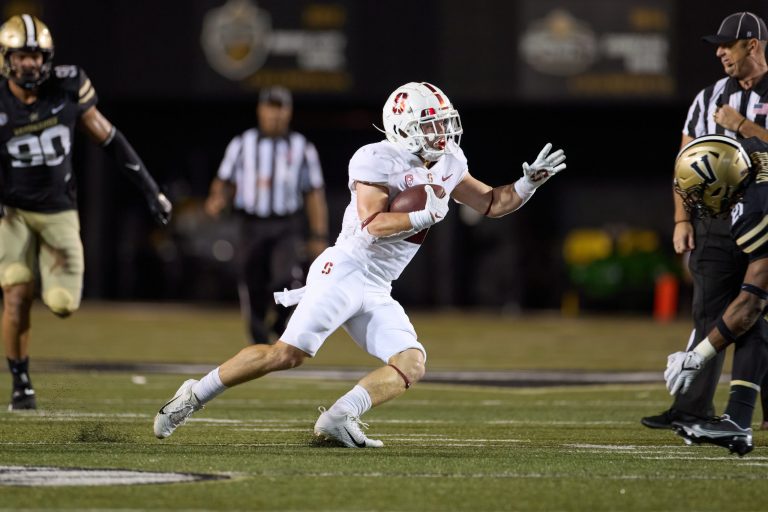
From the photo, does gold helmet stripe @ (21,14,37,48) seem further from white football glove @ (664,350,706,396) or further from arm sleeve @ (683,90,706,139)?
white football glove @ (664,350,706,396)

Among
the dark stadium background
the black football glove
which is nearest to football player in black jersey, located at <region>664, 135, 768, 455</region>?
the black football glove

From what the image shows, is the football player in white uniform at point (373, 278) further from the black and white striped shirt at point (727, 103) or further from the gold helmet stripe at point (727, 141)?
the black and white striped shirt at point (727, 103)

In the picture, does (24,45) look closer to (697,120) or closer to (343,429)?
(343,429)

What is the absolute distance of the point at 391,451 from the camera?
523 cm

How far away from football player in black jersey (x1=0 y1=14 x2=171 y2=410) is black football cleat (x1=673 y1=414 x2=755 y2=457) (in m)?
2.68

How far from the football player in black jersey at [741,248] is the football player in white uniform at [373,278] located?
50cm

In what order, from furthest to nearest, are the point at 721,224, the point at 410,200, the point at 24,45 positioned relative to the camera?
the point at 24,45, the point at 721,224, the point at 410,200

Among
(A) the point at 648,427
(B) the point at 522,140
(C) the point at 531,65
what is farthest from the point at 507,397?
(B) the point at 522,140

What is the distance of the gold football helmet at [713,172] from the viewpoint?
535 centimetres

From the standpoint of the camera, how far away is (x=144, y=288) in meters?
19.5

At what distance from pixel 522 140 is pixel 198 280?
4.45 metres

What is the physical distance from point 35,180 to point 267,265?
2.61m

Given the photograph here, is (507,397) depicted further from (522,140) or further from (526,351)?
(522,140)

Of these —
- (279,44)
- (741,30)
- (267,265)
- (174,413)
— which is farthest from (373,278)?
(279,44)
